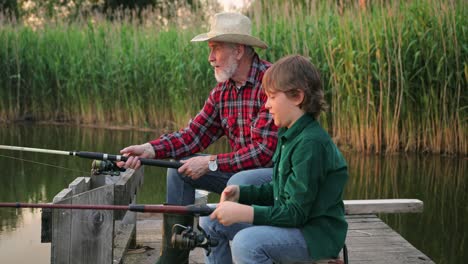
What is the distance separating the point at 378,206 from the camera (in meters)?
3.96

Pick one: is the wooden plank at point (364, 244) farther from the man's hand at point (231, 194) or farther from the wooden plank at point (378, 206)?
the man's hand at point (231, 194)

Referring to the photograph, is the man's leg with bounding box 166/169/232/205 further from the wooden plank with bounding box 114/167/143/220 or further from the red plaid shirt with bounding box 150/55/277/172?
the wooden plank with bounding box 114/167/143/220

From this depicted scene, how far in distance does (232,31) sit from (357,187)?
3.51 metres

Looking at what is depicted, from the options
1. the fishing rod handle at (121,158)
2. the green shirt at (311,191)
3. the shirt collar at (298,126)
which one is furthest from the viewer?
the fishing rod handle at (121,158)

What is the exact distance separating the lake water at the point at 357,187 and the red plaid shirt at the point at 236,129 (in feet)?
4.22

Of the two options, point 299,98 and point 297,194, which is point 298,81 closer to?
point 299,98

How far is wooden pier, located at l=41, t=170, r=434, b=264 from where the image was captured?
323 cm

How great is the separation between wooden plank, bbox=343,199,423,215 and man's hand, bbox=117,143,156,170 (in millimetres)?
947

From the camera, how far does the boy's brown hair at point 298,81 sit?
263 centimetres

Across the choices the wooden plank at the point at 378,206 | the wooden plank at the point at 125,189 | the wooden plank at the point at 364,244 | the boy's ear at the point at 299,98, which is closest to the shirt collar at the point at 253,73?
the wooden plank at the point at 125,189

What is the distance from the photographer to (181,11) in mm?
12070

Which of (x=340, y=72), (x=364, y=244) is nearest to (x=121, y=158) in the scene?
(x=364, y=244)

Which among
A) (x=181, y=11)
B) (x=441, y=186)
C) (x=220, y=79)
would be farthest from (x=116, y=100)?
(x=220, y=79)

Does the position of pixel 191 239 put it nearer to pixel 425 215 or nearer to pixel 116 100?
pixel 425 215
